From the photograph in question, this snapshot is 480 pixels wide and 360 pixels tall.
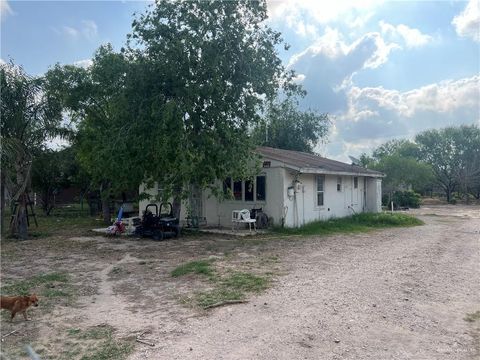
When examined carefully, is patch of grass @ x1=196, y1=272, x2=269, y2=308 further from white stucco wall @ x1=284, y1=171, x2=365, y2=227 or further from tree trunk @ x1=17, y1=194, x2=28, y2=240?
tree trunk @ x1=17, y1=194, x2=28, y2=240

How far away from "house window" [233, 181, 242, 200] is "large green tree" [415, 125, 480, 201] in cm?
3229

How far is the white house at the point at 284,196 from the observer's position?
1459 centimetres

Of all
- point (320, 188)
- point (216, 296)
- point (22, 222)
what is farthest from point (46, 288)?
point (320, 188)

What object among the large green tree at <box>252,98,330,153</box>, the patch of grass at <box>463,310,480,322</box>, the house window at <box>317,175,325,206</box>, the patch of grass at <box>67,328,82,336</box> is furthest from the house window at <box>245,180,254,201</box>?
the large green tree at <box>252,98,330,153</box>

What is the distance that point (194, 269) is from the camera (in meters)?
8.11

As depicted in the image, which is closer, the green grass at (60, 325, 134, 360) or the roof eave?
the green grass at (60, 325, 134, 360)

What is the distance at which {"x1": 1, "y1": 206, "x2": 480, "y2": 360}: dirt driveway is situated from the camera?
14.4 ft

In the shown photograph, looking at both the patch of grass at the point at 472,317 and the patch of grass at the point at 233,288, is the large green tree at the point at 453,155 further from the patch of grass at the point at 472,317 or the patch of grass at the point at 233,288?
the patch of grass at the point at 472,317

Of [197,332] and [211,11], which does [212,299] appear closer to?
[197,332]

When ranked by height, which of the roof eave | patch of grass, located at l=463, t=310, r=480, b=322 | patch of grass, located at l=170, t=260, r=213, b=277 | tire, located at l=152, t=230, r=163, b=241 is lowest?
patch of grass, located at l=463, t=310, r=480, b=322

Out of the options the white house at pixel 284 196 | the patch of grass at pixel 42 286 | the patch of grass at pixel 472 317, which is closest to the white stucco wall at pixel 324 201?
the white house at pixel 284 196

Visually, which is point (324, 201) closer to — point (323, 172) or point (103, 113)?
point (323, 172)

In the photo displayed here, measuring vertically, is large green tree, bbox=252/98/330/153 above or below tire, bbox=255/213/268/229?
above

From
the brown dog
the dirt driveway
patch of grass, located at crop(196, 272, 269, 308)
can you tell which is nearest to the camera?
the dirt driveway
